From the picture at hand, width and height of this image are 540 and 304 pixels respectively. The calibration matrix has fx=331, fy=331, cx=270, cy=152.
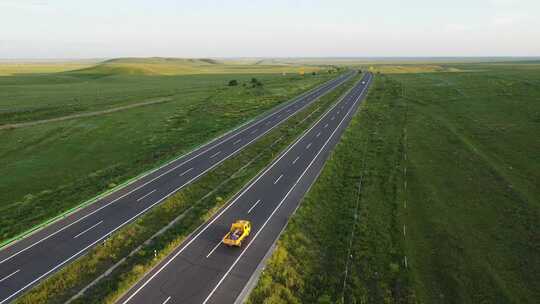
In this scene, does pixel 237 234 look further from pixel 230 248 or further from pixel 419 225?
pixel 419 225

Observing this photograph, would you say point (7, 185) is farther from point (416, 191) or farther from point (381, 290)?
point (416, 191)

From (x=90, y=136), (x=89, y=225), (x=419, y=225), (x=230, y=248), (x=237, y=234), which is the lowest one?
(x=90, y=136)

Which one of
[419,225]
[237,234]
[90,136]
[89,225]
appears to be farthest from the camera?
[90,136]

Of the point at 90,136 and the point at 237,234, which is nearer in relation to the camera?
the point at 237,234

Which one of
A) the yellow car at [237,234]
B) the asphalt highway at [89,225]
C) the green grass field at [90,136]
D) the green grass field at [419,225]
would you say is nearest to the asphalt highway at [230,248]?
the yellow car at [237,234]

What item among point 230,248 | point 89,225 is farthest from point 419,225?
point 89,225

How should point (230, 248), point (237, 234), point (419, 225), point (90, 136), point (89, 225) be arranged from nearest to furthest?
1. point (230, 248)
2. point (237, 234)
3. point (419, 225)
4. point (89, 225)
5. point (90, 136)
